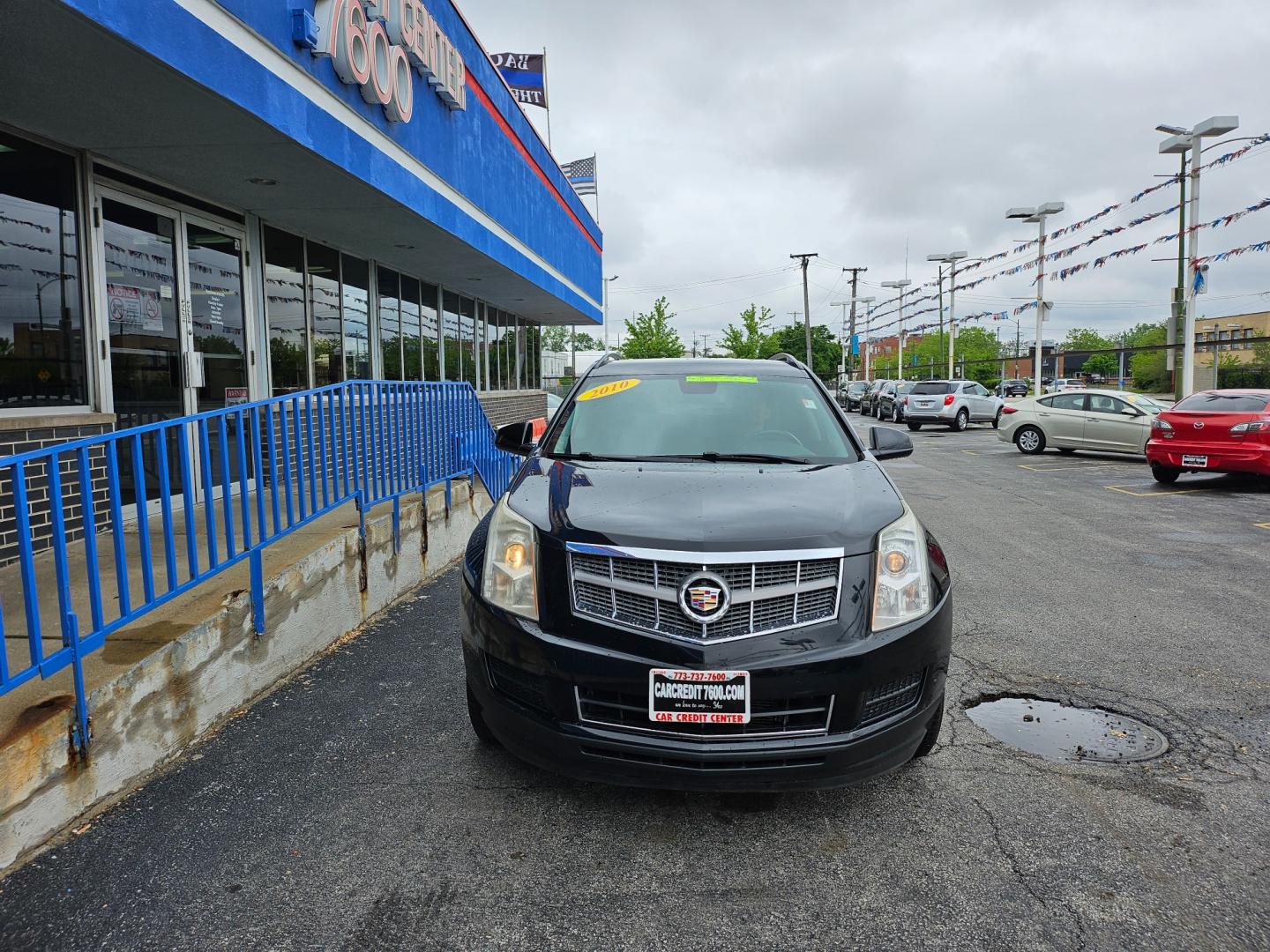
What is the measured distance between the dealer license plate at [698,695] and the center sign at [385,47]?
6219 millimetres

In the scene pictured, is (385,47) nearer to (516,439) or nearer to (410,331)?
(516,439)

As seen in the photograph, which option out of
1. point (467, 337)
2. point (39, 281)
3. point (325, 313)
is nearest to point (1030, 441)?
point (467, 337)

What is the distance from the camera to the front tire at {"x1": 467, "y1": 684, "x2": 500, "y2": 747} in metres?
3.36

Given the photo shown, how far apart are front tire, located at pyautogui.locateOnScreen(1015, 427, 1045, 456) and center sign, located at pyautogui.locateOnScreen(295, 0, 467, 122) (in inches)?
586

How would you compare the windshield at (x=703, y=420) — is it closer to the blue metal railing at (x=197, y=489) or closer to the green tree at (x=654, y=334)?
the blue metal railing at (x=197, y=489)

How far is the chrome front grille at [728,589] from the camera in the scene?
9.37 feet

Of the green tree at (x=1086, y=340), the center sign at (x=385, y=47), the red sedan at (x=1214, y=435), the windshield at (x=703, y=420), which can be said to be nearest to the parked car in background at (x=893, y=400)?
the red sedan at (x=1214, y=435)

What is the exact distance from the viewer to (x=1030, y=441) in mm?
19609

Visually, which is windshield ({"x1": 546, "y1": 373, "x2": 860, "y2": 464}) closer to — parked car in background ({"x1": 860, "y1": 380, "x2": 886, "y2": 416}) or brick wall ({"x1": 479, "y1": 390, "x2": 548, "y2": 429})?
brick wall ({"x1": 479, "y1": 390, "x2": 548, "y2": 429})

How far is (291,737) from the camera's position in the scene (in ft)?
12.7

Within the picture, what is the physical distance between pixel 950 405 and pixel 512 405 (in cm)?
1585

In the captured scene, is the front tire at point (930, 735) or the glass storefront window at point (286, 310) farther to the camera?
the glass storefront window at point (286, 310)

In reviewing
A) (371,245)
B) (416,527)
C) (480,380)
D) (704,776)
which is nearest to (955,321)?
(480,380)

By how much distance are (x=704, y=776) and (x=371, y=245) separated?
33.7 feet
